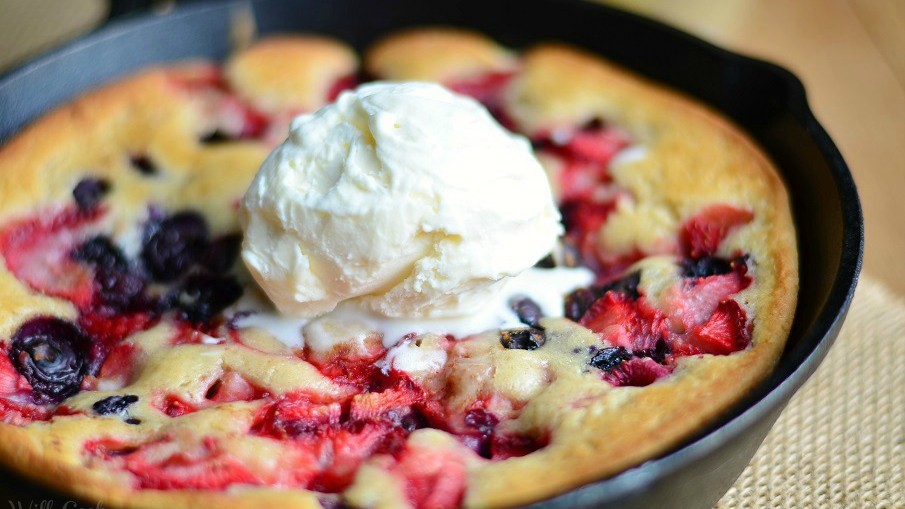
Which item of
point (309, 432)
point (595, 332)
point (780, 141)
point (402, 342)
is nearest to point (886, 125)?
point (780, 141)

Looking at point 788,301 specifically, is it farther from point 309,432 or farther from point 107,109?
point 107,109

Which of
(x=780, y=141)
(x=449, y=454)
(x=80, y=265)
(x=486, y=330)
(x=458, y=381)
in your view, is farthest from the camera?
(x=780, y=141)

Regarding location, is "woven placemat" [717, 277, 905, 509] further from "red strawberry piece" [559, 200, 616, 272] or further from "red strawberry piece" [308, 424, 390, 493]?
"red strawberry piece" [308, 424, 390, 493]

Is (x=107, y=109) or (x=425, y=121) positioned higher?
(x=425, y=121)

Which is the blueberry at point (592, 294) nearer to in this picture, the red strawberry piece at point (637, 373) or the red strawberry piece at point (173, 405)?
the red strawberry piece at point (637, 373)

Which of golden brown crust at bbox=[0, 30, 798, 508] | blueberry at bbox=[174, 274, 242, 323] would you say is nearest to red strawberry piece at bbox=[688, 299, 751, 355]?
golden brown crust at bbox=[0, 30, 798, 508]

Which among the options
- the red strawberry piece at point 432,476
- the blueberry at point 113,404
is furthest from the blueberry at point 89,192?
the red strawberry piece at point 432,476

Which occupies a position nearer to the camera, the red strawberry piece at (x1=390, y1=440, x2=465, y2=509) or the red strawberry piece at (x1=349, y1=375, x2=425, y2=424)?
the red strawberry piece at (x1=390, y1=440, x2=465, y2=509)
